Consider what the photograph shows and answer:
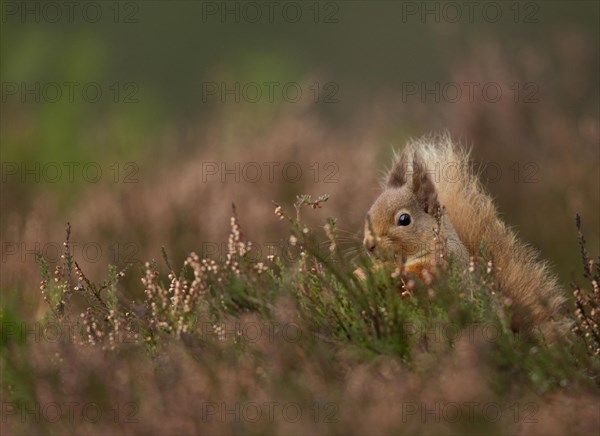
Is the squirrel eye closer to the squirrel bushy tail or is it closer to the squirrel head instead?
the squirrel head

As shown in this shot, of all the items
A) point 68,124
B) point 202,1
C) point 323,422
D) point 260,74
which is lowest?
point 323,422

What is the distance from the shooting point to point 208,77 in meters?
11.4

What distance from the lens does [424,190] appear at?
13.2ft

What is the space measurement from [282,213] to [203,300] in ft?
1.28

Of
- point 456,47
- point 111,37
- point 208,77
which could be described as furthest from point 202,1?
point 456,47

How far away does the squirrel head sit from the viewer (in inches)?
156

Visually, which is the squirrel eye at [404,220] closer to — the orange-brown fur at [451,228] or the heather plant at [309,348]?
the orange-brown fur at [451,228]

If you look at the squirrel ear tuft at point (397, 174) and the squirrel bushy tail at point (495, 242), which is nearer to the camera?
the squirrel bushy tail at point (495, 242)

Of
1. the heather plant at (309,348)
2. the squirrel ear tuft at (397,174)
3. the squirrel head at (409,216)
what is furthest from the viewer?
the squirrel ear tuft at (397,174)

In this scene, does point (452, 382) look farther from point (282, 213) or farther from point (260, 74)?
point (260, 74)

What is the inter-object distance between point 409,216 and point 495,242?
34 cm

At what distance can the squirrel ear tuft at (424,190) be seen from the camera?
4004mm

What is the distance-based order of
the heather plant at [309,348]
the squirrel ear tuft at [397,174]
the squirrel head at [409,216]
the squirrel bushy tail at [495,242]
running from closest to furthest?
the heather plant at [309,348], the squirrel bushy tail at [495,242], the squirrel head at [409,216], the squirrel ear tuft at [397,174]

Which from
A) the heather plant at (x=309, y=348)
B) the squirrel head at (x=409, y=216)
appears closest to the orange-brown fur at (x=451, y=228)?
the squirrel head at (x=409, y=216)
